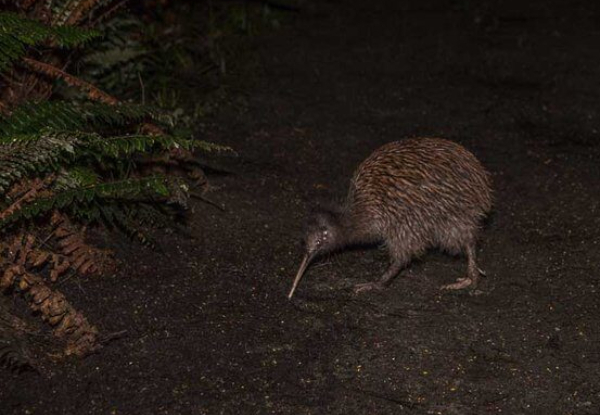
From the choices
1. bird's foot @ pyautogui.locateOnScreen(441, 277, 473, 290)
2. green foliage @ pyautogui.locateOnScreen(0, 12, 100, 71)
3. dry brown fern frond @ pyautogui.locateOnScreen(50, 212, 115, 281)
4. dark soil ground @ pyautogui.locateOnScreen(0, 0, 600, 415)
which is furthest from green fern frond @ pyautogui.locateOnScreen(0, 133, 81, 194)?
bird's foot @ pyautogui.locateOnScreen(441, 277, 473, 290)

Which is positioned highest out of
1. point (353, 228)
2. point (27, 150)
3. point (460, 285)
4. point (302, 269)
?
point (27, 150)

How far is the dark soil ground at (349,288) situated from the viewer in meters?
4.06

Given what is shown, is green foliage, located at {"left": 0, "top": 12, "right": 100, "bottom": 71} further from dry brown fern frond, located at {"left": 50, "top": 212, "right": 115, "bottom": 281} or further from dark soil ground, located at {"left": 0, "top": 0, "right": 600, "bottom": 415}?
dark soil ground, located at {"left": 0, "top": 0, "right": 600, "bottom": 415}

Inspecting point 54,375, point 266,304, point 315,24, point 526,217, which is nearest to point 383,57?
point 315,24

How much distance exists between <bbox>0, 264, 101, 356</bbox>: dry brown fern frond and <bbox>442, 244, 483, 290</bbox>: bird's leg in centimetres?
212

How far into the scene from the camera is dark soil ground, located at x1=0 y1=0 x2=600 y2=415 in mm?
4059

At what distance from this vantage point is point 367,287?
16.5 ft

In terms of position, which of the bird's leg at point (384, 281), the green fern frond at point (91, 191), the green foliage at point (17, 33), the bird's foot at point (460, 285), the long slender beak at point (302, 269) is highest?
the green foliage at point (17, 33)

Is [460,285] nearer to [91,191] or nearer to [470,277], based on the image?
[470,277]

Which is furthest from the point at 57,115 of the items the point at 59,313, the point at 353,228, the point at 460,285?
the point at 460,285

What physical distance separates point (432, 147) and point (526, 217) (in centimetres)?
113

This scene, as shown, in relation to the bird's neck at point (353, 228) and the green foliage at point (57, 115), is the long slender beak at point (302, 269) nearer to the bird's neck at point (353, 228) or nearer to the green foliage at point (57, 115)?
the bird's neck at point (353, 228)

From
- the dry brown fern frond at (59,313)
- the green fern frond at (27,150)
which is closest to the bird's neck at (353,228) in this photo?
the dry brown fern frond at (59,313)

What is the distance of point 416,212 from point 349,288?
0.61 meters
